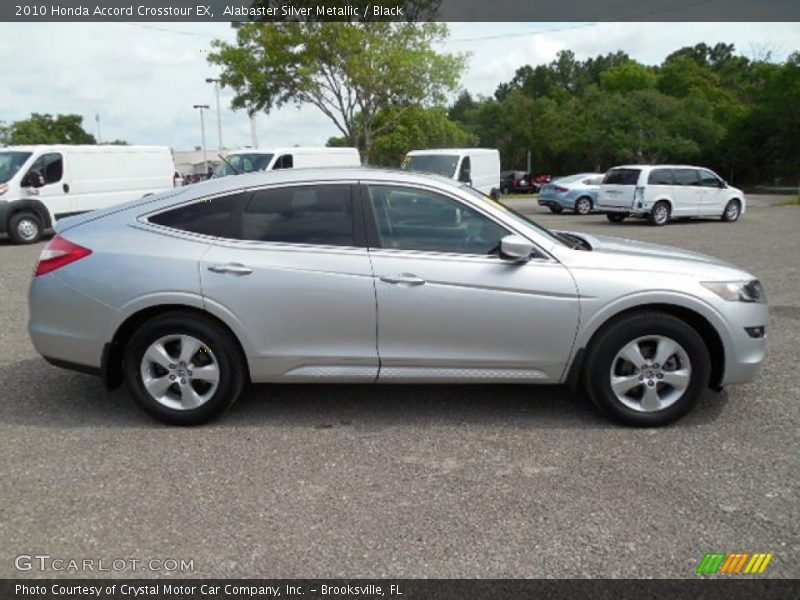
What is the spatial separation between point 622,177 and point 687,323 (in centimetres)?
1474

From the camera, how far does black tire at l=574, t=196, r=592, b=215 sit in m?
21.2

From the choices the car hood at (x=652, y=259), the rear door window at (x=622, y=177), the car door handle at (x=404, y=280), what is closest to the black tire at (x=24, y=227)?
the car door handle at (x=404, y=280)

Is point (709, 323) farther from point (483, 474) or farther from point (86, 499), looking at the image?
point (86, 499)

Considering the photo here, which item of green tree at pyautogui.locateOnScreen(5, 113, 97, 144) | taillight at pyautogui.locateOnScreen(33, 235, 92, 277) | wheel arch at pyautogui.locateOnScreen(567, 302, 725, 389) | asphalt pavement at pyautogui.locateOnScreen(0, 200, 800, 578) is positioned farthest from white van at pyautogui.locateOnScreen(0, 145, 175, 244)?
green tree at pyautogui.locateOnScreen(5, 113, 97, 144)

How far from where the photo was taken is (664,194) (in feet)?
54.6

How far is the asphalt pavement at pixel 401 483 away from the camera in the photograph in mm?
2570

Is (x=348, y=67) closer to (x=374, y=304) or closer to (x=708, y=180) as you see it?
(x=708, y=180)

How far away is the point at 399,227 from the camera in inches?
148

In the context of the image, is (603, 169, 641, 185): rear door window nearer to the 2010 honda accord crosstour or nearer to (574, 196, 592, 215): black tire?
(574, 196, 592, 215): black tire

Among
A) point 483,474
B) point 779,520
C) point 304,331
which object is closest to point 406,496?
point 483,474

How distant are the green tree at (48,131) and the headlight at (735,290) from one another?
67.4 m

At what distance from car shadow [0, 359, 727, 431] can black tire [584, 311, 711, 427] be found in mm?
150

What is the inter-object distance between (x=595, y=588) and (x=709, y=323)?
200 cm

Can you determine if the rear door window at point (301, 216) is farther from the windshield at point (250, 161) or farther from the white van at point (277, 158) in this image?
the windshield at point (250, 161)
